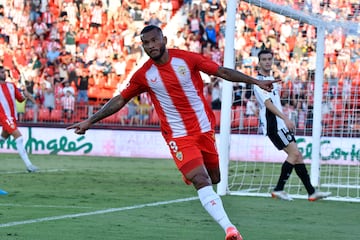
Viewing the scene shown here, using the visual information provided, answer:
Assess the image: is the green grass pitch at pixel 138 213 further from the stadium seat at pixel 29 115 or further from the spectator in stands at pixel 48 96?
the spectator in stands at pixel 48 96

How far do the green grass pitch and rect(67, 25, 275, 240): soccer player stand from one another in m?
0.80

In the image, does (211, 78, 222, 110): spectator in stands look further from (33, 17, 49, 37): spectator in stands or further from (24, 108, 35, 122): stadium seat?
(33, 17, 49, 37): spectator in stands

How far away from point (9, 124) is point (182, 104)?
10663 millimetres

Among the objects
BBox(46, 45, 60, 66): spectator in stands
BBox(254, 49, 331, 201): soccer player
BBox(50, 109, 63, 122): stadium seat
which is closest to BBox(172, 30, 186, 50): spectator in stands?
BBox(46, 45, 60, 66): spectator in stands

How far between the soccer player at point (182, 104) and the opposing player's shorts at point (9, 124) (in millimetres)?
10269

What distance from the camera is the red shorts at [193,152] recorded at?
8.09m

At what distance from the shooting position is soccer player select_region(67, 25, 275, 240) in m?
8.02

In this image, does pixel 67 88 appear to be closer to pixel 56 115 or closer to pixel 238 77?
pixel 56 115

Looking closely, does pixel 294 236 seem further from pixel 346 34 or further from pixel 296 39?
pixel 296 39

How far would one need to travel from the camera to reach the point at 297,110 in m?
18.9

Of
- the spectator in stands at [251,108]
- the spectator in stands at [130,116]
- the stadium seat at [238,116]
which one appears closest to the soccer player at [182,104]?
the spectator in stands at [251,108]


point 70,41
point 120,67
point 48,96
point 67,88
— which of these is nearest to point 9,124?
point 48,96

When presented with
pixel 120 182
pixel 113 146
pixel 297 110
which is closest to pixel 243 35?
pixel 297 110

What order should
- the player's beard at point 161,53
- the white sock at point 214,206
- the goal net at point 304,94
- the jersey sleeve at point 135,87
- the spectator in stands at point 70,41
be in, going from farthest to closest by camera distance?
the spectator in stands at point 70,41 < the goal net at point 304,94 < the jersey sleeve at point 135,87 < the player's beard at point 161,53 < the white sock at point 214,206
